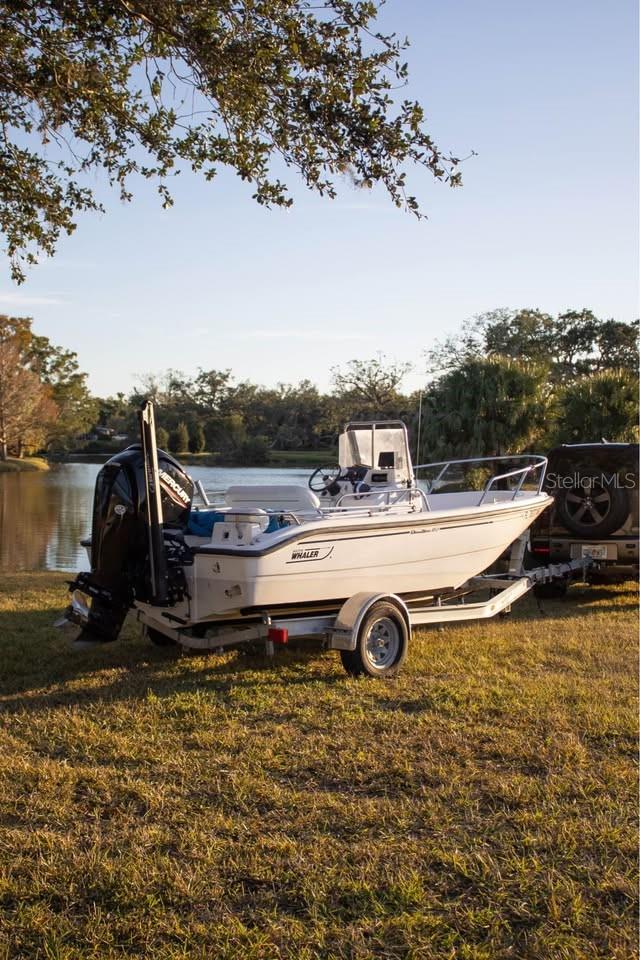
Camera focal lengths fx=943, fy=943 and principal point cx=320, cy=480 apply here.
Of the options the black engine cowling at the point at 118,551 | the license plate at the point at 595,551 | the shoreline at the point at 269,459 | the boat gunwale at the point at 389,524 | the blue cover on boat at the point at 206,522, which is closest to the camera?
the boat gunwale at the point at 389,524

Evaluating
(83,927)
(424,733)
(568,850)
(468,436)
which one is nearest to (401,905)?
(568,850)

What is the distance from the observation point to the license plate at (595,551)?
34.9 feet

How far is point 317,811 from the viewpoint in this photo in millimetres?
4270

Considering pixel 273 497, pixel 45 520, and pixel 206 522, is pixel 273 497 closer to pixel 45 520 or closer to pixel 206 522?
pixel 206 522

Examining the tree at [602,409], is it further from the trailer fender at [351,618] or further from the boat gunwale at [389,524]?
the trailer fender at [351,618]

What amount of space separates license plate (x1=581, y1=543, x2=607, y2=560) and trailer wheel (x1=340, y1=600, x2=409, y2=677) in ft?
13.7

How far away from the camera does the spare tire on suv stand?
35.0 ft

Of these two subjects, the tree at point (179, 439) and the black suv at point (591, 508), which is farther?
the tree at point (179, 439)

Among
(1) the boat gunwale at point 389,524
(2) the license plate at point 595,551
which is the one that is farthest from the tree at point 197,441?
(1) the boat gunwale at point 389,524

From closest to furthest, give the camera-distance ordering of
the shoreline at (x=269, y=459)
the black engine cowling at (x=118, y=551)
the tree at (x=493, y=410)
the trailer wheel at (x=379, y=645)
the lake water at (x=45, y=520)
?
the black engine cowling at (x=118, y=551) < the trailer wheel at (x=379, y=645) < the lake water at (x=45, y=520) < the tree at (x=493, y=410) < the shoreline at (x=269, y=459)

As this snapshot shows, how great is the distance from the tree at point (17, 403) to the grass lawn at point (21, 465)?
3.77ft

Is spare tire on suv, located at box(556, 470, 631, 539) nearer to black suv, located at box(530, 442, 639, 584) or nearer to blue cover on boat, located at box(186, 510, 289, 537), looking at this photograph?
black suv, located at box(530, 442, 639, 584)

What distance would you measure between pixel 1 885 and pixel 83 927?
461 millimetres

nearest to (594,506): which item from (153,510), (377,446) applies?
(377,446)
